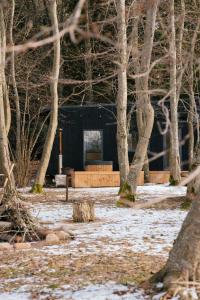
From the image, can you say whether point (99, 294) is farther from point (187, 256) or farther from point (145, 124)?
point (145, 124)

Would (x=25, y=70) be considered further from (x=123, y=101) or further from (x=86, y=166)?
(x=123, y=101)

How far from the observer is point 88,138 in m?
24.3

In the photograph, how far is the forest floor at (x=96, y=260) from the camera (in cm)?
A: 594

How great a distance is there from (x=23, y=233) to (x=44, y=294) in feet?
10.2

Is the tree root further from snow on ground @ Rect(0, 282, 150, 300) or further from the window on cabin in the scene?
the window on cabin

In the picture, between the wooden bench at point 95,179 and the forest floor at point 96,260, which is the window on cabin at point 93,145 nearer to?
the wooden bench at point 95,179

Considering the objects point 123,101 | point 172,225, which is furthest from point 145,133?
point 172,225

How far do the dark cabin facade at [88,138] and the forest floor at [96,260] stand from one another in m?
12.0

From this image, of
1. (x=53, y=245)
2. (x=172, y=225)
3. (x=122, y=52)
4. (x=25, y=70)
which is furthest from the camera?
(x=25, y=70)

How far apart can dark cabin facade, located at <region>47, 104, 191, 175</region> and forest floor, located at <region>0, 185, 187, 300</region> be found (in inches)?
474

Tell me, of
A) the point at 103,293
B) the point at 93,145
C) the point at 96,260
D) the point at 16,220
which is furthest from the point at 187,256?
the point at 93,145

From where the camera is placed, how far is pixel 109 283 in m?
6.14

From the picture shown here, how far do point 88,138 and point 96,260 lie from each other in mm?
17004

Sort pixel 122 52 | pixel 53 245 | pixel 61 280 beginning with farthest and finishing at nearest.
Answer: pixel 122 52
pixel 53 245
pixel 61 280
